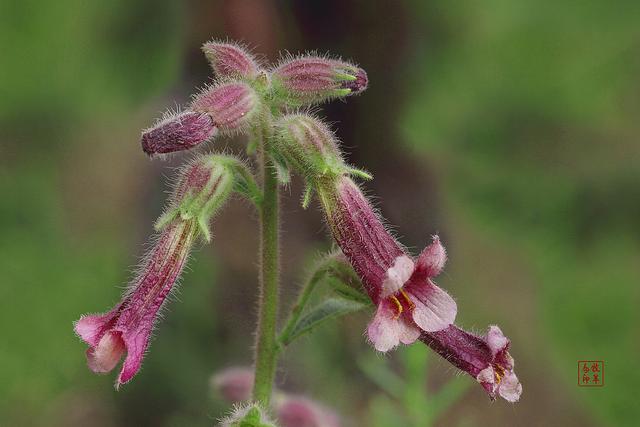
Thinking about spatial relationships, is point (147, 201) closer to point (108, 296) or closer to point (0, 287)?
point (108, 296)

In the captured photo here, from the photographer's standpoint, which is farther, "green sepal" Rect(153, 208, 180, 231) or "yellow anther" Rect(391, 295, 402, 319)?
"green sepal" Rect(153, 208, 180, 231)

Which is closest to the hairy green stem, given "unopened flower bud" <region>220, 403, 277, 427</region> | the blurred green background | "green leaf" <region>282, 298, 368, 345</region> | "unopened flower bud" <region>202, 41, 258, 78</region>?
"green leaf" <region>282, 298, 368, 345</region>

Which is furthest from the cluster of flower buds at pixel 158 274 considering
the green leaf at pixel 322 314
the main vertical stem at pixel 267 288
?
the green leaf at pixel 322 314

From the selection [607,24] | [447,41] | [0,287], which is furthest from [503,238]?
[0,287]

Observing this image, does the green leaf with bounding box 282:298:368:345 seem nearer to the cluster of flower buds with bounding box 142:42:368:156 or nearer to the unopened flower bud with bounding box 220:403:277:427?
the unopened flower bud with bounding box 220:403:277:427

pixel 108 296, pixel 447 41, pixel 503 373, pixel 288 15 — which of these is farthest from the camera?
pixel 447 41

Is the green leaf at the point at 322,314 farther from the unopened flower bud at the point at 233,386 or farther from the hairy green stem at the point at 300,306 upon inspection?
the unopened flower bud at the point at 233,386
